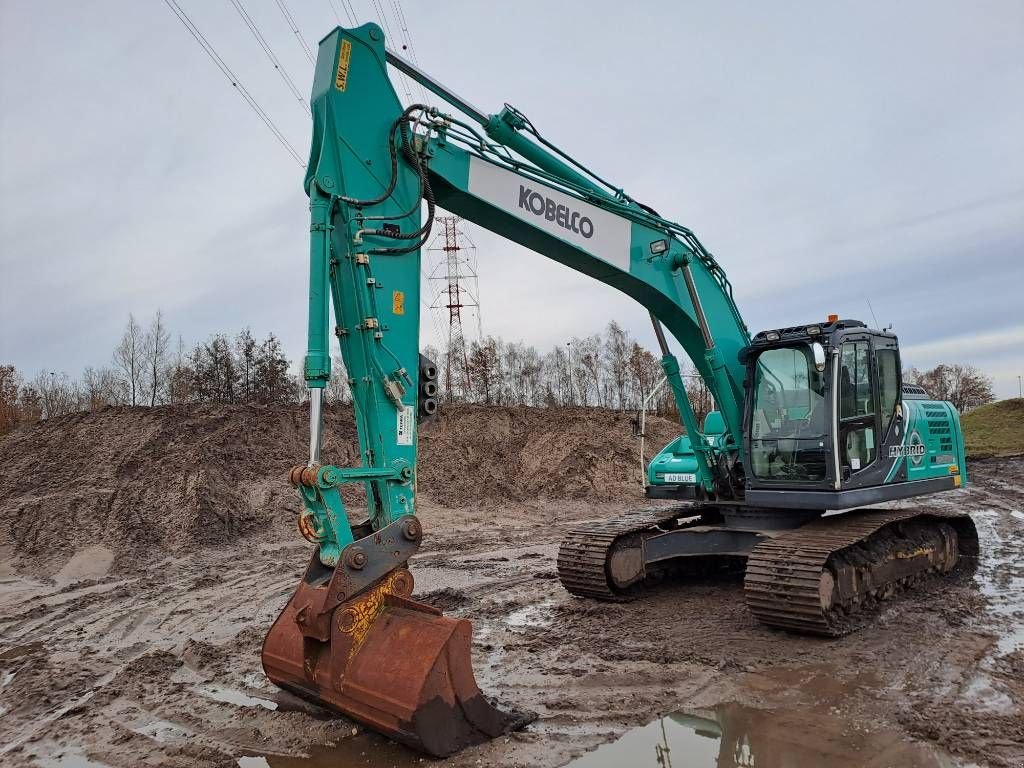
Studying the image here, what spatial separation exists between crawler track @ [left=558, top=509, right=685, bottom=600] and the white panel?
2.64 metres

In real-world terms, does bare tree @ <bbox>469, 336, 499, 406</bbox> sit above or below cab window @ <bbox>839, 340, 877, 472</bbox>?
Result: above

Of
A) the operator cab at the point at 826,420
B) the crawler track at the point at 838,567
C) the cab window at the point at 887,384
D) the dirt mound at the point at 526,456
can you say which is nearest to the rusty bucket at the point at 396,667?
the crawler track at the point at 838,567

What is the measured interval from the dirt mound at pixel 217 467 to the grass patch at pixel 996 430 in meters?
17.0

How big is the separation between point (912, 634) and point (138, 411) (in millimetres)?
13942

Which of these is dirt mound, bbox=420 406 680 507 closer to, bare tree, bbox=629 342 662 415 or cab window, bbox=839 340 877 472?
cab window, bbox=839 340 877 472

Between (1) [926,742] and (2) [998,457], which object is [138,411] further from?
(2) [998,457]

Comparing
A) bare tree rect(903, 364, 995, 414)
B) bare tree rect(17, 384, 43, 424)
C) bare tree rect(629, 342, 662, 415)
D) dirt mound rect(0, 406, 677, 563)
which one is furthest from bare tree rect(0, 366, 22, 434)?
bare tree rect(903, 364, 995, 414)

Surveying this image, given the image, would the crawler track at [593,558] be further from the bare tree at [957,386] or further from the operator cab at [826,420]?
the bare tree at [957,386]

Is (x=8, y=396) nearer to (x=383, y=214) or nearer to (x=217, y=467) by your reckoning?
(x=217, y=467)

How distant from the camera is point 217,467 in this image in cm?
1346

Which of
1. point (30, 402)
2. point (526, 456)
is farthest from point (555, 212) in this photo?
point (30, 402)

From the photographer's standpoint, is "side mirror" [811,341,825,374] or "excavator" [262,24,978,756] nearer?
"excavator" [262,24,978,756]

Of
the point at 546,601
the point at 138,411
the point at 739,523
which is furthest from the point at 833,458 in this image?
the point at 138,411

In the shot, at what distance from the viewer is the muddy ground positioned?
4.02 m
